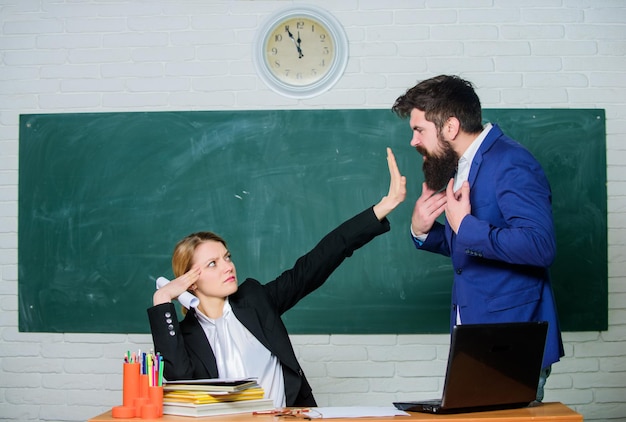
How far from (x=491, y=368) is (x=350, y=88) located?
2.49 meters

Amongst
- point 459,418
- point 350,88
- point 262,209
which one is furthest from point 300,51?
point 459,418

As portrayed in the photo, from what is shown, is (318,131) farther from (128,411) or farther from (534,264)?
(128,411)

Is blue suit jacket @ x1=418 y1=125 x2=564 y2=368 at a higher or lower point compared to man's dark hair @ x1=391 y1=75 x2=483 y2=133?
lower

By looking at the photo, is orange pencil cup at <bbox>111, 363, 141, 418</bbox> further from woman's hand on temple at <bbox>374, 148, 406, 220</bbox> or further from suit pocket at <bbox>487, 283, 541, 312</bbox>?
suit pocket at <bbox>487, 283, 541, 312</bbox>

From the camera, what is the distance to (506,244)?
7.70 ft

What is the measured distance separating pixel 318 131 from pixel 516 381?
2411 mm

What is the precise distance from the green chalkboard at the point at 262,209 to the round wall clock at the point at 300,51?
152 mm

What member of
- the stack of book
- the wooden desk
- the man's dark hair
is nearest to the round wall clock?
the man's dark hair

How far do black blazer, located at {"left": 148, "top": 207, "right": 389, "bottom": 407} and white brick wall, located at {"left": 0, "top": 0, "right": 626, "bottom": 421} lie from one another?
4.67 ft

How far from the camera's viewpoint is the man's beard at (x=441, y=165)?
109 inches

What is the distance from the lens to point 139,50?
432 centimetres

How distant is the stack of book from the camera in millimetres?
2006

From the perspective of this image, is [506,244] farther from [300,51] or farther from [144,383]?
[300,51]

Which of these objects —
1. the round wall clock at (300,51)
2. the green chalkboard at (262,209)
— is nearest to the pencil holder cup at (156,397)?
the green chalkboard at (262,209)
